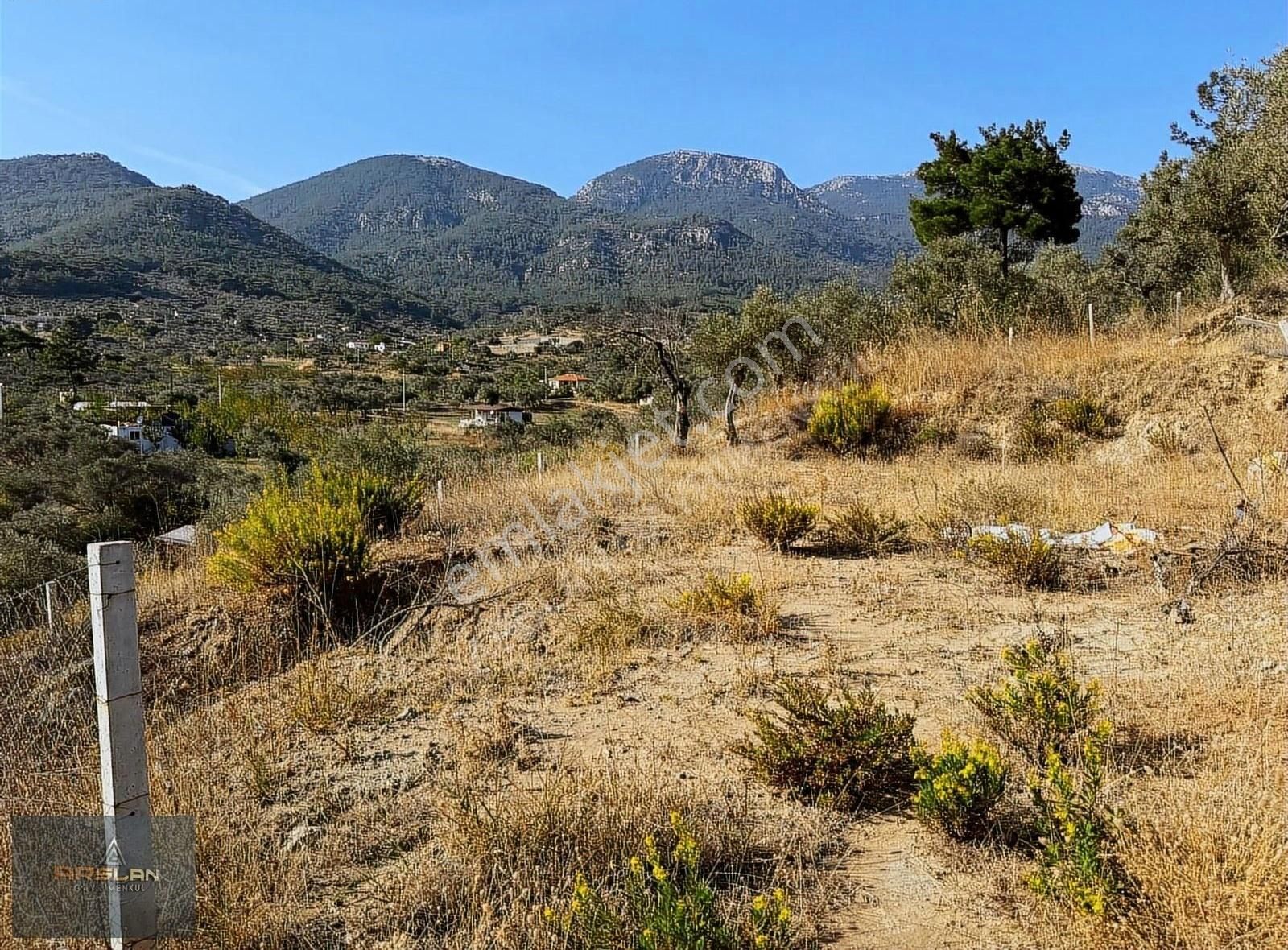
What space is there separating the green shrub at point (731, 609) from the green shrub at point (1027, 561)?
6.00 feet

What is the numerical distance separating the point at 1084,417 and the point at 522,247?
133854 mm

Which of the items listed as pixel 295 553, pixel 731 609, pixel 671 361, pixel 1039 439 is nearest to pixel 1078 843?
pixel 731 609

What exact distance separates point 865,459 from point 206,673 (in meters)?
8.31

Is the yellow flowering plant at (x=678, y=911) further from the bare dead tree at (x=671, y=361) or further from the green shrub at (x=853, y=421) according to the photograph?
the bare dead tree at (x=671, y=361)

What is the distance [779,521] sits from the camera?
6980 mm

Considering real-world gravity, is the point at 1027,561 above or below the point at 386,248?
below

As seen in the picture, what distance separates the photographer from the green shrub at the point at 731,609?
16.6 feet

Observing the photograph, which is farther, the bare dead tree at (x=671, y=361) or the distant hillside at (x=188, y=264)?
the distant hillside at (x=188, y=264)

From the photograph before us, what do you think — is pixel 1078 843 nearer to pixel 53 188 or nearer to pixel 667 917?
pixel 667 917

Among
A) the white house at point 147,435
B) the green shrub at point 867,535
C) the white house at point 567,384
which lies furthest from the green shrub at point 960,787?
the white house at point 567,384

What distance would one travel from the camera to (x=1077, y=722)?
128 inches

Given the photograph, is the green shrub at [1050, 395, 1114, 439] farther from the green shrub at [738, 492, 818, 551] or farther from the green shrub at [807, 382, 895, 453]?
the green shrub at [738, 492, 818, 551]

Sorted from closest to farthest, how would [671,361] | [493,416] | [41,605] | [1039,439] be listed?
[41,605] → [1039,439] → [671,361] → [493,416]

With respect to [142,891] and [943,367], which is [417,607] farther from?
[943,367]
